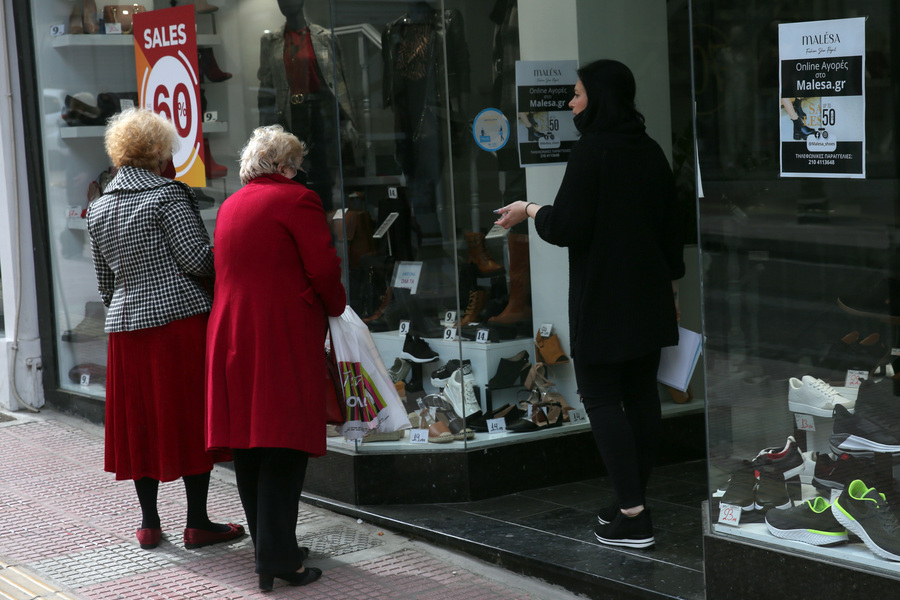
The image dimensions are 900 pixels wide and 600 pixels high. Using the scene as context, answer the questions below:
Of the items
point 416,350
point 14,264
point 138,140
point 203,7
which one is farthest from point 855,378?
point 14,264

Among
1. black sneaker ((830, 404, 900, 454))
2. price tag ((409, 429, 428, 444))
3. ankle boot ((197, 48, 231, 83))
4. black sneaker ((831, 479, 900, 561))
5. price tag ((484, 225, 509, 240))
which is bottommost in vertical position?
price tag ((409, 429, 428, 444))

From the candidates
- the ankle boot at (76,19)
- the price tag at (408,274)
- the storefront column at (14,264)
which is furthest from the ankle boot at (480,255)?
the storefront column at (14,264)

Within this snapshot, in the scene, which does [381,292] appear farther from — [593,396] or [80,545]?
[80,545]

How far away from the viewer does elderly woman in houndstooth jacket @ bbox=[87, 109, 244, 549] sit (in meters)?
4.36

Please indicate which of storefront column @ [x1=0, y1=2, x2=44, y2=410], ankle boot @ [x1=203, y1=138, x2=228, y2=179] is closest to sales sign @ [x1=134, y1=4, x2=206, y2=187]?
ankle boot @ [x1=203, y1=138, x2=228, y2=179]

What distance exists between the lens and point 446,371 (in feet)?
16.8

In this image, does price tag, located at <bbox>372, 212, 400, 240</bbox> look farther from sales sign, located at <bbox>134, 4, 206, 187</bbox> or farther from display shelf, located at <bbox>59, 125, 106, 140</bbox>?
display shelf, located at <bbox>59, 125, 106, 140</bbox>

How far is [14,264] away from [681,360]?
522 centimetres

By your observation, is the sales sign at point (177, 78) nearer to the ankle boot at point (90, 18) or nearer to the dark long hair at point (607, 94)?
the ankle boot at point (90, 18)

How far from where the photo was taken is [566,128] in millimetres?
5152

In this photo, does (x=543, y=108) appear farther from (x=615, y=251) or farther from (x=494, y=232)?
(x=615, y=251)

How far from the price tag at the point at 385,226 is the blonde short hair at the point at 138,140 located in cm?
113

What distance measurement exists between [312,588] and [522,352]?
1.71m

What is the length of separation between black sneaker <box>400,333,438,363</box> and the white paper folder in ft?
4.34
